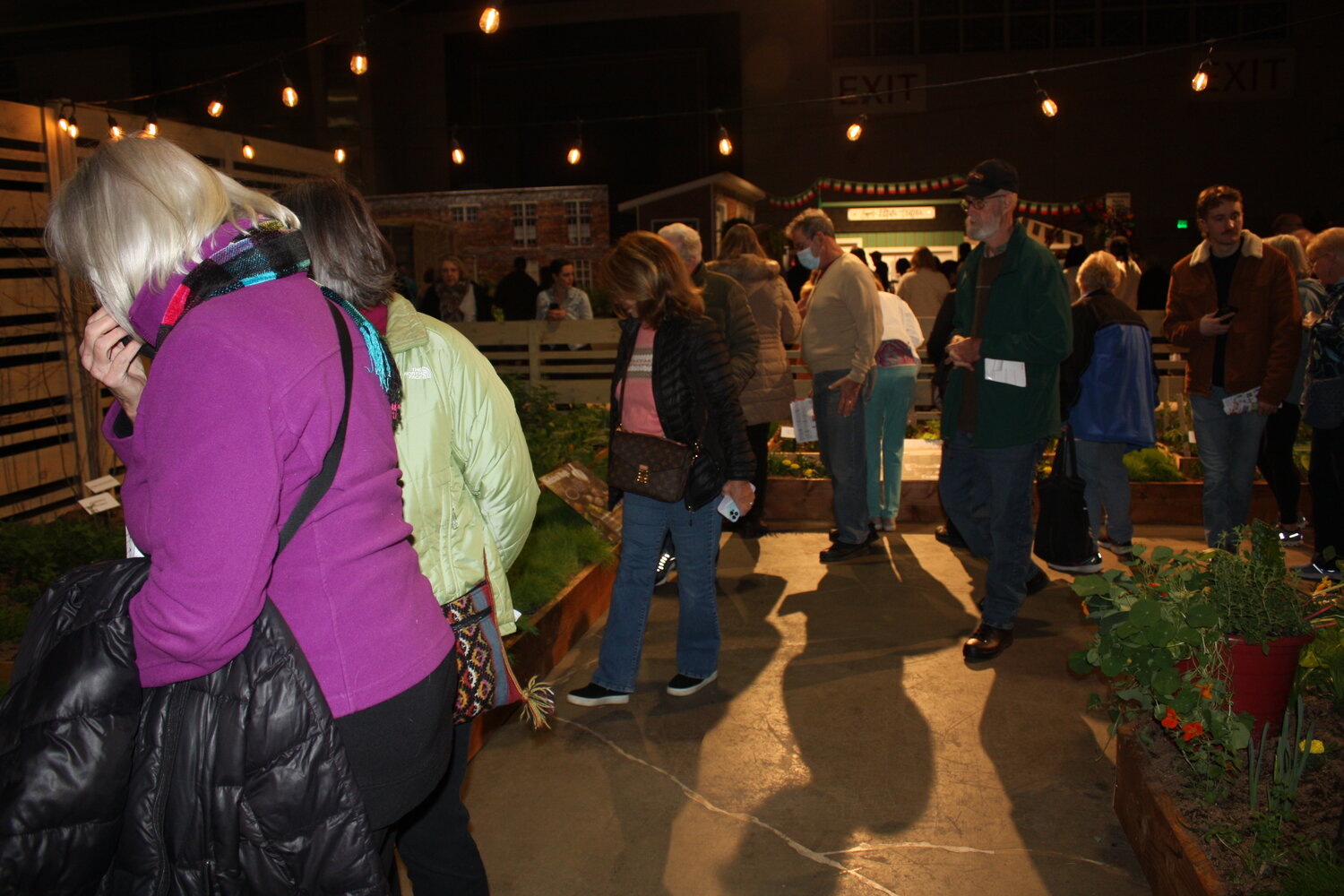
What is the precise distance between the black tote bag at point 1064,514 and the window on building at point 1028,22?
17.9 m

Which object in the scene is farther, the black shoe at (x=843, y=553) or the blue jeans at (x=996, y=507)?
the black shoe at (x=843, y=553)

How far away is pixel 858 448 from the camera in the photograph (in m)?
5.78

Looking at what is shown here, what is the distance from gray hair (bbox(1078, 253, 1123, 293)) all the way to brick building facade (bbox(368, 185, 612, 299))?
637 inches

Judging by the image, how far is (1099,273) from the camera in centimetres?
534

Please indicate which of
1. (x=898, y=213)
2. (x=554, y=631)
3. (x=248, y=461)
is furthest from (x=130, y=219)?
(x=898, y=213)

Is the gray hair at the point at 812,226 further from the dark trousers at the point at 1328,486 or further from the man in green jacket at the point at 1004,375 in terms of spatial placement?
the dark trousers at the point at 1328,486

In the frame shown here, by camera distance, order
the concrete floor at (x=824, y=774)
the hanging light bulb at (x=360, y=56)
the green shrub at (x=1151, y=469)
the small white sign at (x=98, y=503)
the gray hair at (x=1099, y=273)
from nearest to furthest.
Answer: the concrete floor at (x=824, y=774) < the small white sign at (x=98, y=503) < the gray hair at (x=1099, y=273) < the green shrub at (x=1151, y=469) < the hanging light bulb at (x=360, y=56)

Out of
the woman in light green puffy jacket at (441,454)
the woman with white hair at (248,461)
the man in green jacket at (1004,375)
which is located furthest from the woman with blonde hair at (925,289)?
the woman with white hair at (248,461)

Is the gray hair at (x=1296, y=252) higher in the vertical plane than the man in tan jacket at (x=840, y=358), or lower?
higher

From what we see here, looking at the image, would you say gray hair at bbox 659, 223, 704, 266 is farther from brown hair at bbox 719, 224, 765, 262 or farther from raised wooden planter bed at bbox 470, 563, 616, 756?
raised wooden planter bed at bbox 470, 563, 616, 756

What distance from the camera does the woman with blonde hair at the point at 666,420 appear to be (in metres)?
3.68

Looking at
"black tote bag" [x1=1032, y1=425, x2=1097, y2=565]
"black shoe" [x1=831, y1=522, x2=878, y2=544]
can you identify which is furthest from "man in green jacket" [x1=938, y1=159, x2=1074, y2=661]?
"black shoe" [x1=831, y1=522, x2=878, y2=544]

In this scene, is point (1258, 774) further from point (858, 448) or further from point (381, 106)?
point (381, 106)

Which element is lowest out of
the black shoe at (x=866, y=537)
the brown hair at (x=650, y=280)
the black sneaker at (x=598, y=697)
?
the black sneaker at (x=598, y=697)
